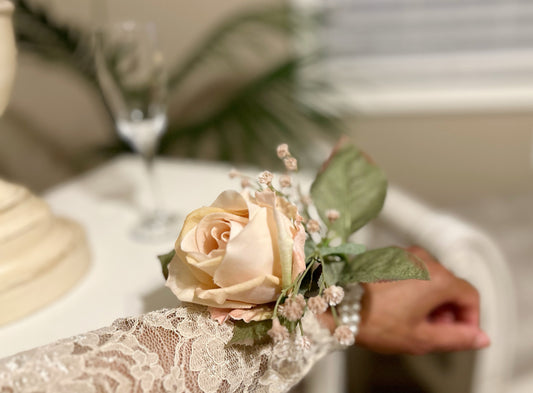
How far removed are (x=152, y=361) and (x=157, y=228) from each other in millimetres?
378

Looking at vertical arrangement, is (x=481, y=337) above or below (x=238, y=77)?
below

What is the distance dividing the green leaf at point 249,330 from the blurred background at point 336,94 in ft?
3.33

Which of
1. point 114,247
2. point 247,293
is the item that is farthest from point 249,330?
point 114,247

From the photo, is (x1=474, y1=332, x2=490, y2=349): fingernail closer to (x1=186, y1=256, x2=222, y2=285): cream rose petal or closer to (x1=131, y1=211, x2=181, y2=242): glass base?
(x1=186, y1=256, x2=222, y2=285): cream rose petal

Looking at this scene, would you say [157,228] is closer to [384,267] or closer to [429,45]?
[384,267]

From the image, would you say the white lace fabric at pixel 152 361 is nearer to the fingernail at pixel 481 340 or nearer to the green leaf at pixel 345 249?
the green leaf at pixel 345 249

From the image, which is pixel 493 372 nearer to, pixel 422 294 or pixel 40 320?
pixel 422 294

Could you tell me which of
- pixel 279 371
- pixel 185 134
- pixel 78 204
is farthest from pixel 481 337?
pixel 185 134

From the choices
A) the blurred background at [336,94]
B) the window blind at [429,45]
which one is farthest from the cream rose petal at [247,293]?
the window blind at [429,45]

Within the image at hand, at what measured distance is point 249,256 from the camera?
0.34m

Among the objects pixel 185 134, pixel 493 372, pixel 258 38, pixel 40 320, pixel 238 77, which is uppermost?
pixel 258 38

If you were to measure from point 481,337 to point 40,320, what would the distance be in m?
0.41

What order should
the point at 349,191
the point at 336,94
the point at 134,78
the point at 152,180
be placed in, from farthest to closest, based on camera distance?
the point at 336,94 → the point at 152,180 → the point at 134,78 → the point at 349,191

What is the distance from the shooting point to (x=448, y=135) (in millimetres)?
1879
